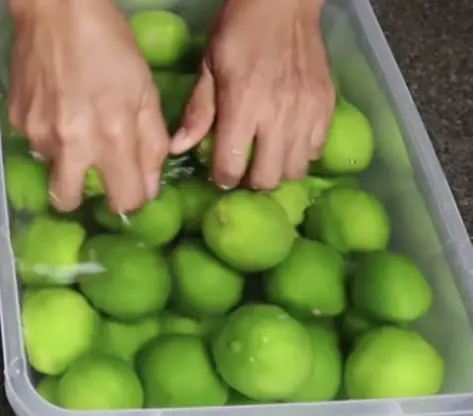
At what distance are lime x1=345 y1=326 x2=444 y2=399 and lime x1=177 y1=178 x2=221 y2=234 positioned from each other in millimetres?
126

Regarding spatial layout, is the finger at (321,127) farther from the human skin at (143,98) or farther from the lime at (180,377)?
the lime at (180,377)

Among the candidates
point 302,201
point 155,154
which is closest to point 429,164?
point 302,201

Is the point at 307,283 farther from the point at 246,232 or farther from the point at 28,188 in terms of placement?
the point at 28,188

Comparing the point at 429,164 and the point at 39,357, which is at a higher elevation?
the point at 429,164

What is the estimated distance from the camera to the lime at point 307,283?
0.60 meters

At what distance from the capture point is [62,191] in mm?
590

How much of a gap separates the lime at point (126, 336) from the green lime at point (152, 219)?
0.17 feet

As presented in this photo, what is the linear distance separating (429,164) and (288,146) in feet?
0.36

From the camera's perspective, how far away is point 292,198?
2.11 feet

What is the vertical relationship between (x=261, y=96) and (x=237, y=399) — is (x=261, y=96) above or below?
above

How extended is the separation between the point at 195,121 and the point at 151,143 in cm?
4

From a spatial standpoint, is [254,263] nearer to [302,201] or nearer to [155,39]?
[302,201]

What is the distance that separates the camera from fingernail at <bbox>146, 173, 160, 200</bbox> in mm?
600

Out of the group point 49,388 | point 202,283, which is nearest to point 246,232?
point 202,283
